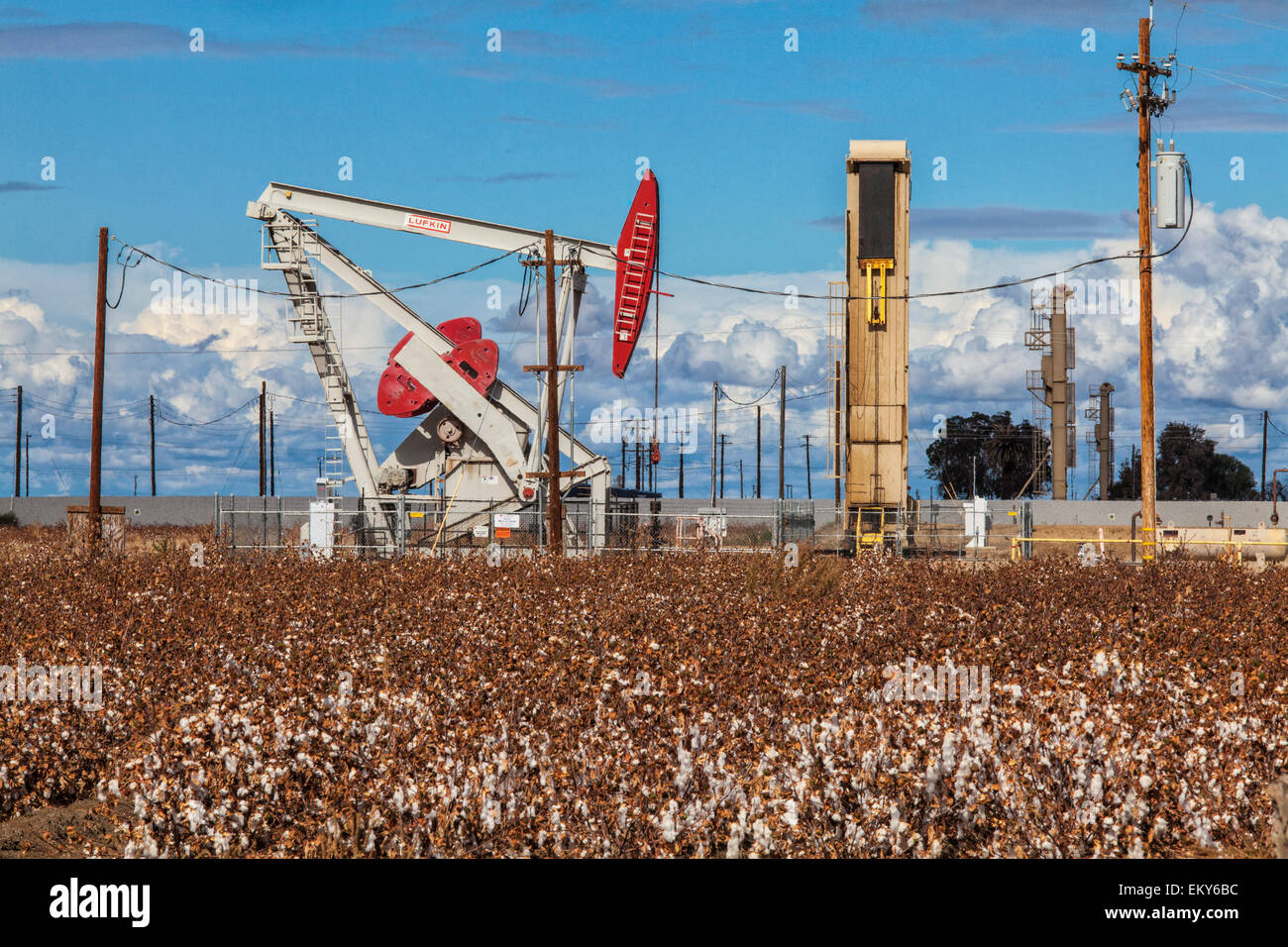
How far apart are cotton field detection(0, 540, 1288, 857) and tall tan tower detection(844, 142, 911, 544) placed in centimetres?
1513

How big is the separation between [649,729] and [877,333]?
21.3 metres

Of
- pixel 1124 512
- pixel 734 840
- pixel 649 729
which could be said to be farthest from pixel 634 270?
pixel 1124 512

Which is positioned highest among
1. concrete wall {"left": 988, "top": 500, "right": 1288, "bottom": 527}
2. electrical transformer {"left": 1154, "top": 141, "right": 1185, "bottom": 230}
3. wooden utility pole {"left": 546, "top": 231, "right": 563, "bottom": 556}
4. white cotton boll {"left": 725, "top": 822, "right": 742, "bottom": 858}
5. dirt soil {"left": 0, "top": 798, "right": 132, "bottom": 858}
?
electrical transformer {"left": 1154, "top": 141, "right": 1185, "bottom": 230}

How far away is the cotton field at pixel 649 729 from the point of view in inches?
246

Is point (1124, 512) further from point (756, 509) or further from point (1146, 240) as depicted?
point (1146, 240)

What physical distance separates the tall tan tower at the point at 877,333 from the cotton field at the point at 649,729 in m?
15.1

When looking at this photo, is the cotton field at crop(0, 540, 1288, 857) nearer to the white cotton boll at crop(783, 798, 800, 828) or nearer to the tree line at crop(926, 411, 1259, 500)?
the white cotton boll at crop(783, 798, 800, 828)

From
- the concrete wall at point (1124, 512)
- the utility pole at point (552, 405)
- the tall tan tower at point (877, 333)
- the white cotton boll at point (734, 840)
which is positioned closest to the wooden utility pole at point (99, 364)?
the utility pole at point (552, 405)

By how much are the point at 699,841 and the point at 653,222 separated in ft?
70.9

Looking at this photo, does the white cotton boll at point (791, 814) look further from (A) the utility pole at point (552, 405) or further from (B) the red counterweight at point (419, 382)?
(B) the red counterweight at point (419, 382)

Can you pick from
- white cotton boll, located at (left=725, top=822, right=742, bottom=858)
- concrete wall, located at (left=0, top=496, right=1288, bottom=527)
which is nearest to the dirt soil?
white cotton boll, located at (left=725, top=822, right=742, bottom=858)

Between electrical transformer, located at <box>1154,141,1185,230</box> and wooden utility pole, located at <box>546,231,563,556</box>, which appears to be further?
wooden utility pole, located at <box>546,231,563,556</box>

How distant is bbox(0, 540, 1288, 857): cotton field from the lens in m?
6.25

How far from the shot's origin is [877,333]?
90.7ft
